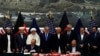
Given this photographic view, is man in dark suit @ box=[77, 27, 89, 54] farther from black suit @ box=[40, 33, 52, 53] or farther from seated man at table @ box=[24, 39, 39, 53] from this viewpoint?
seated man at table @ box=[24, 39, 39, 53]

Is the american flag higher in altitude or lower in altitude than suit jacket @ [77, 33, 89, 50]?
higher

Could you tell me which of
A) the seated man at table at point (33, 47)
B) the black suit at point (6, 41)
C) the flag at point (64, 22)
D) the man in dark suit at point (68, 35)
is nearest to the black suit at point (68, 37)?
the man in dark suit at point (68, 35)

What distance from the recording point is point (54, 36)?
15492 millimetres

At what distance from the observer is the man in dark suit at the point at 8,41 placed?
15484mm

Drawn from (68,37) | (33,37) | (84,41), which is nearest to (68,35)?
(68,37)

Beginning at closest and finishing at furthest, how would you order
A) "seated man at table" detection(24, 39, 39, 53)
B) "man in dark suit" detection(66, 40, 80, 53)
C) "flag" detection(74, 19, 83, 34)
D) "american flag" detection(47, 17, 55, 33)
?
"man in dark suit" detection(66, 40, 80, 53), "seated man at table" detection(24, 39, 39, 53), "flag" detection(74, 19, 83, 34), "american flag" detection(47, 17, 55, 33)

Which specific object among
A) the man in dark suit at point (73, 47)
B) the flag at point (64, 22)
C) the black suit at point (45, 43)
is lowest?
the black suit at point (45, 43)

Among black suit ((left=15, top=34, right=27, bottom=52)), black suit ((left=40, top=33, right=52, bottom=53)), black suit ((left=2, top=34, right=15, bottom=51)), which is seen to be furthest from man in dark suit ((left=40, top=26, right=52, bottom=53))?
black suit ((left=2, top=34, right=15, bottom=51))

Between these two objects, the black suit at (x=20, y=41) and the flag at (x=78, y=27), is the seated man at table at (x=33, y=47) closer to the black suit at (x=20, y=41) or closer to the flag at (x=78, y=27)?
the black suit at (x=20, y=41)

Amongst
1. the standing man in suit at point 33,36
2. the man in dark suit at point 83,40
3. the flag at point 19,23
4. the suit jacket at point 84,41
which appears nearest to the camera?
the man in dark suit at point 83,40

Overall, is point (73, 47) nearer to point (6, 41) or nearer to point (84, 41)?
point (84, 41)

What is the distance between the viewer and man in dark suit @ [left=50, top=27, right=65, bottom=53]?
598 inches

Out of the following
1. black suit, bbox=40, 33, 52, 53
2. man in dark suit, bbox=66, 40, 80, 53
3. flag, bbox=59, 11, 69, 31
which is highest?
flag, bbox=59, 11, 69, 31

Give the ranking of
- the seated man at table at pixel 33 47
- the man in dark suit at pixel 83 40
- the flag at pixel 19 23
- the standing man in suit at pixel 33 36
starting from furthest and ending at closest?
the flag at pixel 19 23 < the standing man in suit at pixel 33 36 < the man in dark suit at pixel 83 40 < the seated man at table at pixel 33 47
